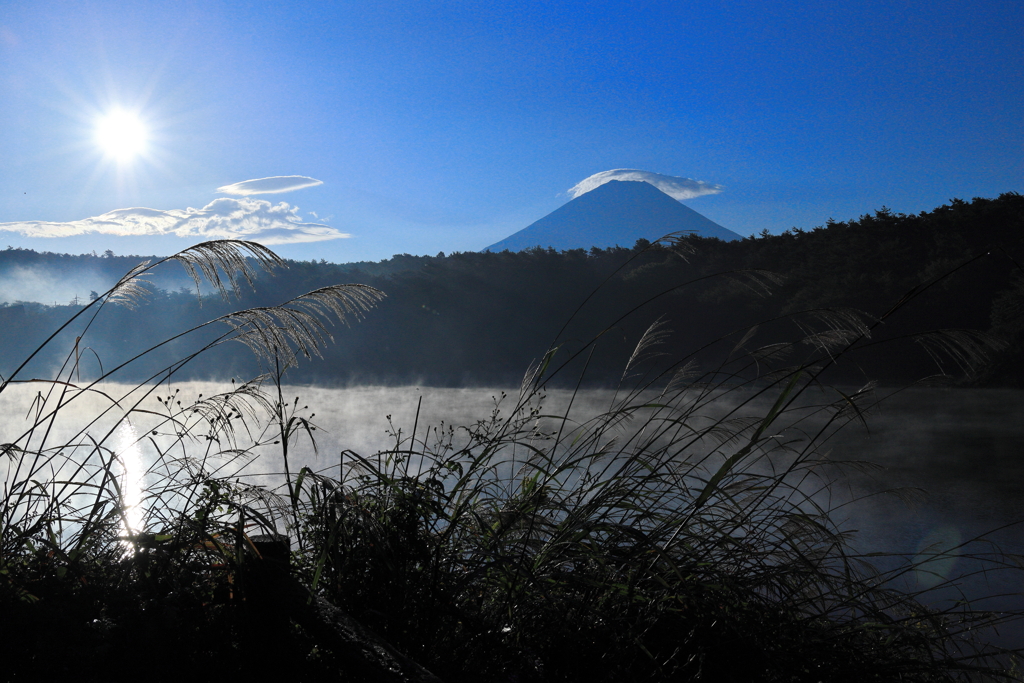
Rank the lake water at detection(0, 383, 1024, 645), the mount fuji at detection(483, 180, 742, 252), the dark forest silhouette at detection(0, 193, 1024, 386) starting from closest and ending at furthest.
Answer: the lake water at detection(0, 383, 1024, 645), the dark forest silhouette at detection(0, 193, 1024, 386), the mount fuji at detection(483, 180, 742, 252)

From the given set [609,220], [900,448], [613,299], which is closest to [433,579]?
[900,448]

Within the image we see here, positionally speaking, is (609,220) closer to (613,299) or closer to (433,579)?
(613,299)

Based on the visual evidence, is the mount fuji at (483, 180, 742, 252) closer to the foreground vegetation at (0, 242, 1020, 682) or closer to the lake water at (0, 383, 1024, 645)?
the lake water at (0, 383, 1024, 645)

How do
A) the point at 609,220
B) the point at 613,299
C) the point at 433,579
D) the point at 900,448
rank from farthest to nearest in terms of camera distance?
the point at 609,220, the point at 613,299, the point at 900,448, the point at 433,579

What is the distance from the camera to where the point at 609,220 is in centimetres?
4353

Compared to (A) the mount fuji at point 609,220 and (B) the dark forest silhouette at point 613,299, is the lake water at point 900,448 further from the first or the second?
(A) the mount fuji at point 609,220

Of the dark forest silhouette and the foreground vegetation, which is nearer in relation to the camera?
the foreground vegetation

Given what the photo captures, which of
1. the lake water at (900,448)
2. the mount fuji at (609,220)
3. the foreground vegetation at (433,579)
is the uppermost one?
the mount fuji at (609,220)

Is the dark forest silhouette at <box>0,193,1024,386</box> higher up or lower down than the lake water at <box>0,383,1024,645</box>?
higher up

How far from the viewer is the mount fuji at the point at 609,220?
38.8 metres

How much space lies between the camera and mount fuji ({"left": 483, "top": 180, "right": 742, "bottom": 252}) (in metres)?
38.8

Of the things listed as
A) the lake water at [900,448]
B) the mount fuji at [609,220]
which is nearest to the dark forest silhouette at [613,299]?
the lake water at [900,448]

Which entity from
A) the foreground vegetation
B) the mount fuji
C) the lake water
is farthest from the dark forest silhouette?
the mount fuji

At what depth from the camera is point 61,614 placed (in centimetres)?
90
